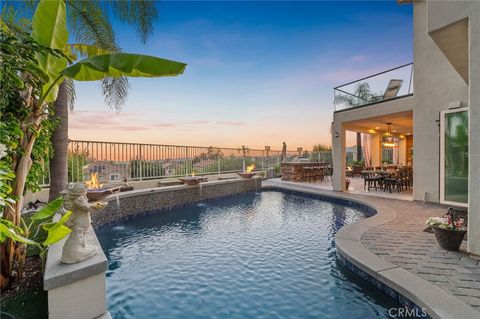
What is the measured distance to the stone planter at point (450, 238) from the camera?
4.08 meters

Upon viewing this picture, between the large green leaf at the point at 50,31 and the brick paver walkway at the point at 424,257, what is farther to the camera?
the brick paver walkway at the point at 424,257

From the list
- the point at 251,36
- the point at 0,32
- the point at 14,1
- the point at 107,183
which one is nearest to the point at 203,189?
the point at 107,183

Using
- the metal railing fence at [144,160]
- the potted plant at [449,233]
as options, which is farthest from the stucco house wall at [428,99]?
the metal railing fence at [144,160]

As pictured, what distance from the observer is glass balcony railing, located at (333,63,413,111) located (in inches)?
377

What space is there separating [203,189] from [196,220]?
339cm

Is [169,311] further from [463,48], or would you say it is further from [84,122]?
[84,122]

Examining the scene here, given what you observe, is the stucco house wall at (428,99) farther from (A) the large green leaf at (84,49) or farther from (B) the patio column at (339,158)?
(A) the large green leaf at (84,49)

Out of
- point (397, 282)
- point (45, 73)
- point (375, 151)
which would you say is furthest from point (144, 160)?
point (375, 151)

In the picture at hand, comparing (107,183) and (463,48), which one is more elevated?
(463,48)

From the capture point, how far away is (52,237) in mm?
2254
